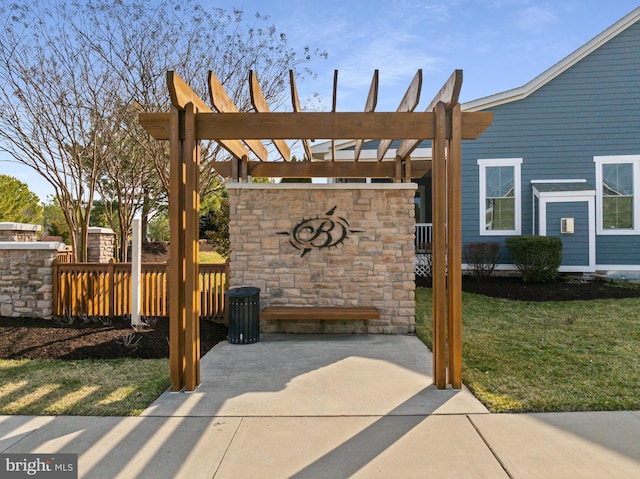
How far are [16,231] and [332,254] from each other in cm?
732

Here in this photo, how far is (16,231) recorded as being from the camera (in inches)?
354

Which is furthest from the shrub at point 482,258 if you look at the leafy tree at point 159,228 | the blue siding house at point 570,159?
the leafy tree at point 159,228

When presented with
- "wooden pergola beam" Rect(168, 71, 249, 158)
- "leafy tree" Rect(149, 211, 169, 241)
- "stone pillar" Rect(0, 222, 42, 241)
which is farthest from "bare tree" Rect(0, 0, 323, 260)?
"leafy tree" Rect(149, 211, 169, 241)

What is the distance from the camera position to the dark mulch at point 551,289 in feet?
30.4

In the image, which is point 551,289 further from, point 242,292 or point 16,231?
point 16,231

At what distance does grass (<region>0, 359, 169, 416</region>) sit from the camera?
3551mm

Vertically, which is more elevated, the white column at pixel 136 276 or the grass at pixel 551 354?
the white column at pixel 136 276

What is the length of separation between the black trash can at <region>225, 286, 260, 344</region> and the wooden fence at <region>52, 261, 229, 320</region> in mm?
1036

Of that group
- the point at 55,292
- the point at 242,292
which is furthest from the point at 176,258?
the point at 55,292

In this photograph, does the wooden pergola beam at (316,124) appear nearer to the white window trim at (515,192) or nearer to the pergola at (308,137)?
the pergola at (308,137)

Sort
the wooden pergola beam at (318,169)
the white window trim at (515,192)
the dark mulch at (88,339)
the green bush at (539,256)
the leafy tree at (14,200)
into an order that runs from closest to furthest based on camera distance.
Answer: the dark mulch at (88,339) → the wooden pergola beam at (318,169) → the green bush at (539,256) → the white window trim at (515,192) → the leafy tree at (14,200)

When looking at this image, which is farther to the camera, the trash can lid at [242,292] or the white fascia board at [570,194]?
the white fascia board at [570,194]

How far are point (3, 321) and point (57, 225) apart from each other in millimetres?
13493

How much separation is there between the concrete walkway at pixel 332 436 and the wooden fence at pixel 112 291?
2.77m
